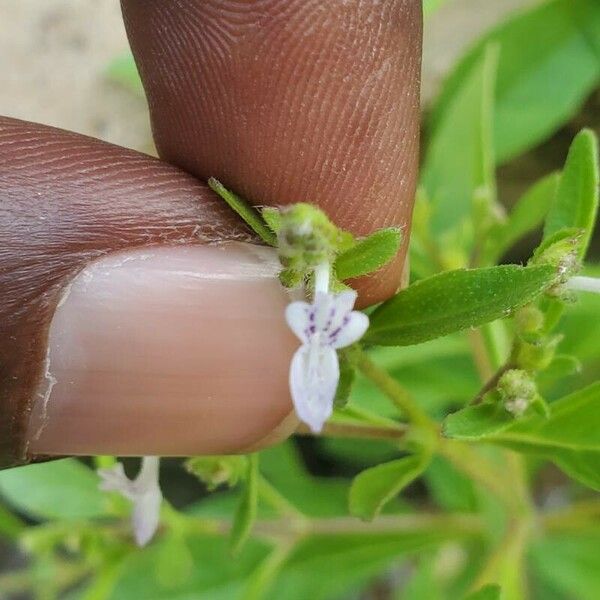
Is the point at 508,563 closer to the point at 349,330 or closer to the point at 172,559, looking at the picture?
the point at 172,559

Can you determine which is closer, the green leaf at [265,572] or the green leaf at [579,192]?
the green leaf at [579,192]

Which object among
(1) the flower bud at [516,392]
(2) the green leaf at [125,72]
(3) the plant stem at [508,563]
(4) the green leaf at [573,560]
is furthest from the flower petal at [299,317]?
(2) the green leaf at [125,72]

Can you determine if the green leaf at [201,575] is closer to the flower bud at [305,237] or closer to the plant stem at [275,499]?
the plant stem at [275,499]

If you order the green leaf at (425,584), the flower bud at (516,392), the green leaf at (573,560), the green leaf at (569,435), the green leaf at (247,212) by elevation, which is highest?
the green leaf at (247,212)

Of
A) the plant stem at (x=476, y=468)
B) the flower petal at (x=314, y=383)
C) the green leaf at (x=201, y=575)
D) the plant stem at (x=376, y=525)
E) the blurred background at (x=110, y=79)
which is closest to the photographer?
the flower petal at (x=314, y=383)

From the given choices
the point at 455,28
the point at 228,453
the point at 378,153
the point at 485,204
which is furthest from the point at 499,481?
the point at 455,28

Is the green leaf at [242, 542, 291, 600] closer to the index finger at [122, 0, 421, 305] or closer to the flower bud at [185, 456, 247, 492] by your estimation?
the flower bud at [185, 456, 247, 492]

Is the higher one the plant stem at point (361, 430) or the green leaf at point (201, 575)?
the plant stem at point (361, 430)

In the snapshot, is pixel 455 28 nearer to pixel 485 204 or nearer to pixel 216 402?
pixel 485 204
